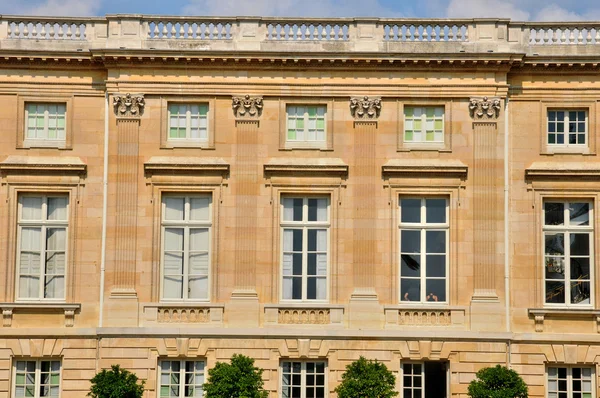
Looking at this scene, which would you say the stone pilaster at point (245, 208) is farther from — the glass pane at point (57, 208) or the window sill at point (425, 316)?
the glass pane at point (57, 208)

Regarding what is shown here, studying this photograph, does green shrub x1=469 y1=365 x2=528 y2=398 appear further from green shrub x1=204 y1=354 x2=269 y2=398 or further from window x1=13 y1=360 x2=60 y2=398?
window x1=13 y1=360 x2=60 y2=398

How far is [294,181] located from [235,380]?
578cm

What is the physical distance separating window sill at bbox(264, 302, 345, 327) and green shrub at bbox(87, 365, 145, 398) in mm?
3879

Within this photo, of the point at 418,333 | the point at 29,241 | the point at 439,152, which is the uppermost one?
the point at 439,152

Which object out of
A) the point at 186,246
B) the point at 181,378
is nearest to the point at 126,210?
the point at 186,246

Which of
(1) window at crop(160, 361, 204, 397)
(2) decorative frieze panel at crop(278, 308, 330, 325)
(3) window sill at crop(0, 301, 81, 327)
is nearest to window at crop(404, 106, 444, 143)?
(2) decorative frieze panel at crop(278, 308, 330, 325)

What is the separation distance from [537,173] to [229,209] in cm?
841

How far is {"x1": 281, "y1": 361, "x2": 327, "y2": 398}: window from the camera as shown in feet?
110

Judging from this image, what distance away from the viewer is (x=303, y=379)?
33562 mm

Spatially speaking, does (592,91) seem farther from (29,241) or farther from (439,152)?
(29,241)

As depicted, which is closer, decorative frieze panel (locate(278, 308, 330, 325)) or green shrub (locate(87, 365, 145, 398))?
green shrub (locate(87, 365, 145, 398))

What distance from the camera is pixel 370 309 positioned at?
33.6 metres

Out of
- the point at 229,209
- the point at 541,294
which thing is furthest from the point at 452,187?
the point at 229,209

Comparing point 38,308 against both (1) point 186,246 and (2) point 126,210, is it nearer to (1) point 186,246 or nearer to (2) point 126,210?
(2) point 126,210
